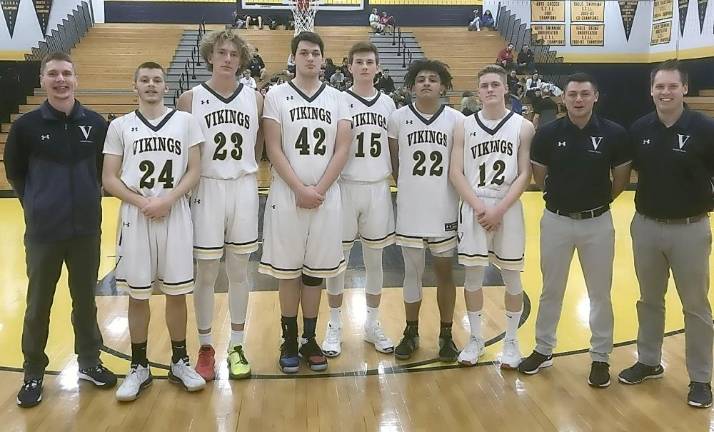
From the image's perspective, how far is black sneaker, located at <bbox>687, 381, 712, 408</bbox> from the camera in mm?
3444

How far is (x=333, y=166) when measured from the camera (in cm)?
379

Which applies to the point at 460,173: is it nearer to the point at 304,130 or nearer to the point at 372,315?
the point at 304,130

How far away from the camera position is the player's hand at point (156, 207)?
11.2 feet

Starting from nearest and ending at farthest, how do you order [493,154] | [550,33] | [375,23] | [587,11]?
[493,154] < [587,11] < [550,33] < [375,23]

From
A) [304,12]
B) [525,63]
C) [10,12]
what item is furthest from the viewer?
[10,12]

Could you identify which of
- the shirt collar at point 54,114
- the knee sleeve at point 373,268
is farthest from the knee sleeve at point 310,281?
the shirt collar at point 54,114

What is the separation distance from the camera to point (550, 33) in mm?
20391

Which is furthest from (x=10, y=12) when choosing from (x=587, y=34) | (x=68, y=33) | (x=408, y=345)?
(x=408, y=345)

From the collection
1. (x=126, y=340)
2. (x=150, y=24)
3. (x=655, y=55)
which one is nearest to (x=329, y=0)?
(x=150, y=24)

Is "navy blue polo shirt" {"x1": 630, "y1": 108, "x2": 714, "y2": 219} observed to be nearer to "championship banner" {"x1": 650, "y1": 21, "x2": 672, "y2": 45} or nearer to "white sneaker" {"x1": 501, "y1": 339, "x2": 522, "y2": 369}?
"white sneaker" {"x1": 501, "y1": 339, "x2": 522, "y2": 369}

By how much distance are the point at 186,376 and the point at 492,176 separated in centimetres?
218

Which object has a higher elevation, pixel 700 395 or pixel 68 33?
pixel 68 33

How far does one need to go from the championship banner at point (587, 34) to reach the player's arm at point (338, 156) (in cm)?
1841

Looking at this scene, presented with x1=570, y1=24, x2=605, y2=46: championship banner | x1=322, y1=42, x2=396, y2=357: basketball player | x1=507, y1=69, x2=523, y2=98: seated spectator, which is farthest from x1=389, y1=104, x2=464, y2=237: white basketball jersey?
x1=570, y1=24, x2=605, y2=46: championship banner
